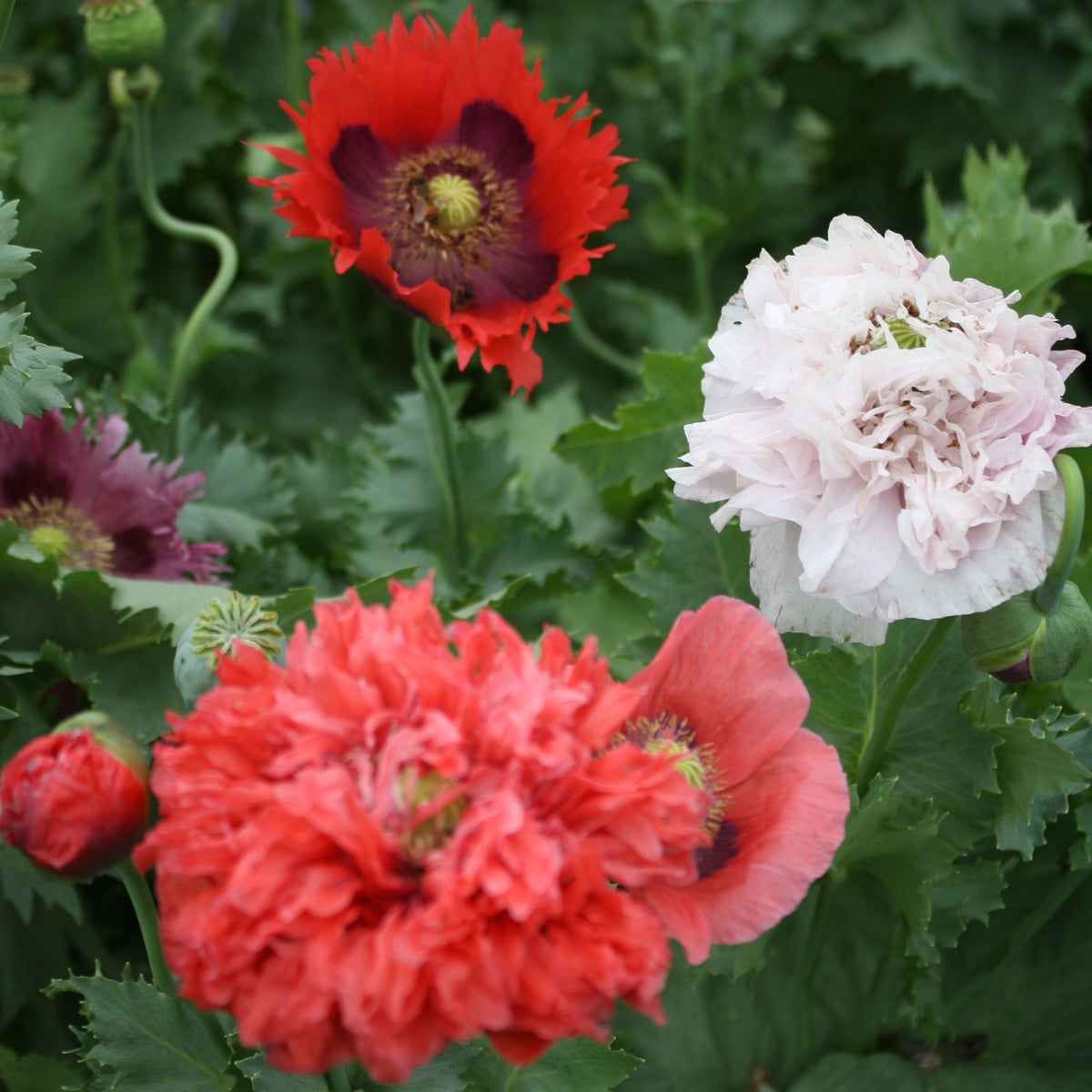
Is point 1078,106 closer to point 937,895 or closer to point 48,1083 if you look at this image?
point 937,895

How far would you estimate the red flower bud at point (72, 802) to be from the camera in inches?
21.1

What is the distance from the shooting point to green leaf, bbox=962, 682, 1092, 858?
0.72 metres

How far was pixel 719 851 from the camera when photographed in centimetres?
62

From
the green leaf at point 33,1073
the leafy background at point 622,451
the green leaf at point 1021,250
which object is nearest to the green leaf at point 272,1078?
the leafy background at point 622,451

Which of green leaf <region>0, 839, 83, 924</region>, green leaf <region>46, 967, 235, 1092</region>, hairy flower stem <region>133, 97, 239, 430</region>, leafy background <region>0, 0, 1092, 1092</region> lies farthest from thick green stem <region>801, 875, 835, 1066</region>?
hairy flower stem <region>133, 97, 239, 430</region>

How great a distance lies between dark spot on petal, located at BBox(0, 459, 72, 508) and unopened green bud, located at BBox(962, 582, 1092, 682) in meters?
0.68

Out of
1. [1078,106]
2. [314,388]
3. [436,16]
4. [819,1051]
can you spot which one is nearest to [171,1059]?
[819,1051]

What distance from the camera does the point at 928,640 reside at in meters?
0.67

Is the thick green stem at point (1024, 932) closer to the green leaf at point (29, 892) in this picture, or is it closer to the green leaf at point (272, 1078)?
the green leaf at point (272, 1078)

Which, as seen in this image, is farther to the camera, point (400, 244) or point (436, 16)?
point (436, 16)

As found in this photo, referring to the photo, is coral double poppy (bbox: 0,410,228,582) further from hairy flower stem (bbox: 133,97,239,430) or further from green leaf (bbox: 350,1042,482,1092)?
green leaf (bbox: 350,1042,482,1092)

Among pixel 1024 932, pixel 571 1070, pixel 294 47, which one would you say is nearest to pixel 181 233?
pixel 294 47

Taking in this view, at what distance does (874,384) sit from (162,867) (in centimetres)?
38

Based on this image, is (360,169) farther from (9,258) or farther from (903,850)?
(903,850)
